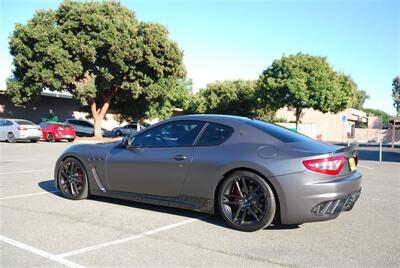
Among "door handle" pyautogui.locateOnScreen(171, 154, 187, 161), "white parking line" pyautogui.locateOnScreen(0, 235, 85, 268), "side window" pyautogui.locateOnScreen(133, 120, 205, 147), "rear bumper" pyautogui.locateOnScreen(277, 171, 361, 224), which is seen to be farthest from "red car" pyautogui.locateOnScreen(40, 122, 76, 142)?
"rear bumper" pyautogui.locateOnScreen(277, 171, 361, 224)

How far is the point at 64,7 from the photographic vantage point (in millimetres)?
29766

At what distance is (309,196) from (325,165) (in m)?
0.44

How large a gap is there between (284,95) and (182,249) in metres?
37.1

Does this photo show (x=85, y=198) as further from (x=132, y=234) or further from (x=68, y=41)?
(x=68, y=41)

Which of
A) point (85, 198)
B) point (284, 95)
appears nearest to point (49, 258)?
point (85, 198)

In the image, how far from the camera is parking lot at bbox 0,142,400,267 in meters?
4.34

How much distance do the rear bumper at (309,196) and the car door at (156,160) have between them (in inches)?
56.3

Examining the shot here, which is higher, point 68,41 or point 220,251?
point 68,41

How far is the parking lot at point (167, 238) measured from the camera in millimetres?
4340

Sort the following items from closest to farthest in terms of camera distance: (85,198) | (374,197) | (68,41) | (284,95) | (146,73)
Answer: (85,198) → (374,197) → (68,41) → (146,73) → (284,95)

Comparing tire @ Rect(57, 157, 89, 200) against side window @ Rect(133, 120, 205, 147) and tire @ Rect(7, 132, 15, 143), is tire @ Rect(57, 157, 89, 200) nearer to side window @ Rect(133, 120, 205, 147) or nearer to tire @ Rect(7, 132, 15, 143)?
side window @ Rect(133, 120, 205, 147)

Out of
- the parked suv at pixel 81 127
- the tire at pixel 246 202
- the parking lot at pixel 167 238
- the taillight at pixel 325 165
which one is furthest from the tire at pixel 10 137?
the taillight at pixel 325 165

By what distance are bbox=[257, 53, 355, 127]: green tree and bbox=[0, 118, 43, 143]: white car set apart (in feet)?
77.4

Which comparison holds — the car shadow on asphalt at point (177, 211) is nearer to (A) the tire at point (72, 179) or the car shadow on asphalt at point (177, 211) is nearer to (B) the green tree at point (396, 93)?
(A) the tire at point (72, 179)
